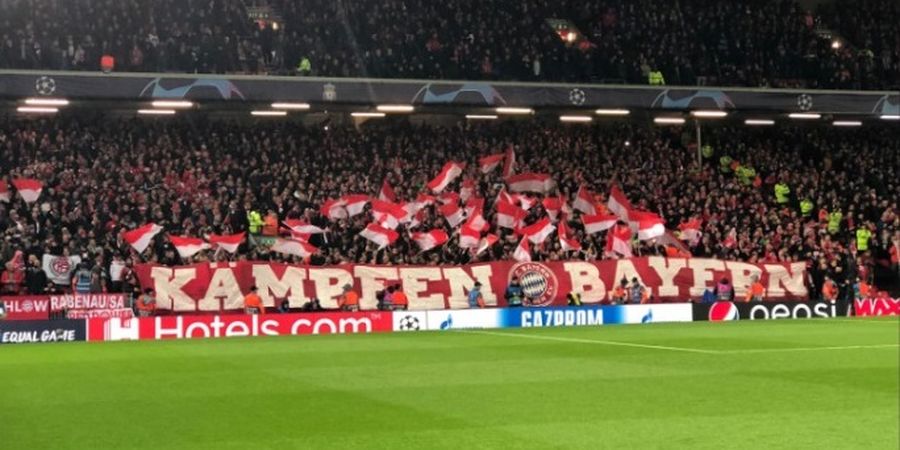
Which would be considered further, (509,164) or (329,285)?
(509,164)

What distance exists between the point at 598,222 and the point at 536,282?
358 cm

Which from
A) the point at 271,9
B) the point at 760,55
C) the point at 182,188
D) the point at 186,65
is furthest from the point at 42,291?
the point at 760,55

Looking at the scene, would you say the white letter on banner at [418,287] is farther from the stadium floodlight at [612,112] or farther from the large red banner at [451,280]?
the stadium floodlight at [612,112]

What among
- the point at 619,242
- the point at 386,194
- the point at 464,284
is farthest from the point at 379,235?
the point at 619,242

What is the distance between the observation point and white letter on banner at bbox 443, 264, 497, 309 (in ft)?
110

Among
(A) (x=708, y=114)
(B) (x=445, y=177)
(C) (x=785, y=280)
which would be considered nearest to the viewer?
(B) (x=445, y=177)

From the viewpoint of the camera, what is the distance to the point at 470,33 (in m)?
41.1

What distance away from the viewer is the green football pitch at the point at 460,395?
10.3 meters

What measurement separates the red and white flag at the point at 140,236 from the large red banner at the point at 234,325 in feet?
12.7

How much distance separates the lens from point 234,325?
28.2 meters

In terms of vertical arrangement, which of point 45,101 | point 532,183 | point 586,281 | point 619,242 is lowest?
point 586,281

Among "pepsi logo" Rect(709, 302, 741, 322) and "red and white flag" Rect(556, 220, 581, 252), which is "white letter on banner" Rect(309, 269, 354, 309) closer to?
"red and white flag" Rect(556, 220, 581, 252)

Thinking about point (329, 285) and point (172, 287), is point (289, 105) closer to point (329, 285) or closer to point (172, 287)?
point (329, 285)

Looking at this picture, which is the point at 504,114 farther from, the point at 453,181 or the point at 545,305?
the point at 545,305
